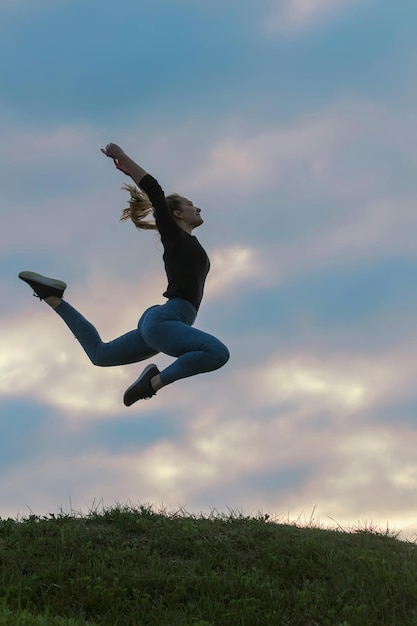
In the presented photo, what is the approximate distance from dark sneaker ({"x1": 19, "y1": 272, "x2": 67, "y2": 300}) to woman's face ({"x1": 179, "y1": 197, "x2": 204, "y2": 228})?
1856mm

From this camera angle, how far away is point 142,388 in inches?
397

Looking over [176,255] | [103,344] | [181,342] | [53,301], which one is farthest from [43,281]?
[181,342]

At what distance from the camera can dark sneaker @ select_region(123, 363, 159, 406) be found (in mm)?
10078

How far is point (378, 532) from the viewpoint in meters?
12.4

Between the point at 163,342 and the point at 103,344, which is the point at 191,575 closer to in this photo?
the point at 163,342

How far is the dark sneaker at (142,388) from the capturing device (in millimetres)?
10078

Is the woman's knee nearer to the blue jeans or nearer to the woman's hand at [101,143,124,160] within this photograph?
the blue jeans

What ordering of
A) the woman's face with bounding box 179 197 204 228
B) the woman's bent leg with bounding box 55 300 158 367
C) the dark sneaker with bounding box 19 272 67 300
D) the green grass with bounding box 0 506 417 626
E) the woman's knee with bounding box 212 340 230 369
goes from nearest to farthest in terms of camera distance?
1. the green grass with bounding box 0 506 417 626
2. the woman's knee with bounding box 212 340 230 369
3. the woman's bent leg with bounding box 55 300 158 367
4. the woman's face with bounding box 179 197 204 228
5. the dark sneaker with bounding box 19 272 67 300

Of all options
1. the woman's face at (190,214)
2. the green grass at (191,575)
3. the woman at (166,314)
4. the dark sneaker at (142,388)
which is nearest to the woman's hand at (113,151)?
the woman at (166,314)

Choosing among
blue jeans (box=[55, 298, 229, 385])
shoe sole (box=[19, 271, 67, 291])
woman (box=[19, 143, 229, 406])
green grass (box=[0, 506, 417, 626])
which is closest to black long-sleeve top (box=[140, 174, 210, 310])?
woman (box=[19, 143, 229, 406])

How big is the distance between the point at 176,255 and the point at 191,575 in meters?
3.77

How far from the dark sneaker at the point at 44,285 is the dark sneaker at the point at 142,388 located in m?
1.68

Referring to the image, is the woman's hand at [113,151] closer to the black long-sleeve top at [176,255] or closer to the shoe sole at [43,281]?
the black long-sleeve top at [176,255]

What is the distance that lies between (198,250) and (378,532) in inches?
206
